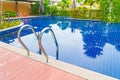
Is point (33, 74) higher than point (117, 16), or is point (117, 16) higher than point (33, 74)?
point (117, 16)

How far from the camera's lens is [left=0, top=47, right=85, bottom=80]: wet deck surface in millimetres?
3950

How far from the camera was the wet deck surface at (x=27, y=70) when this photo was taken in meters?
3.95

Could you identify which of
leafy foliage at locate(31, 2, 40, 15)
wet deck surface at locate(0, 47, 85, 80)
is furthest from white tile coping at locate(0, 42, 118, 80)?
leafy foliage at locate(31, 2, 40, 15)

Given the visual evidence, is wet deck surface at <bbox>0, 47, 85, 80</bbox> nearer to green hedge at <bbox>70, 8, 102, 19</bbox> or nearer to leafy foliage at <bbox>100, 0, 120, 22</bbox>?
leafy foliage at <bbox>100, 0, 120, 22</bbox>

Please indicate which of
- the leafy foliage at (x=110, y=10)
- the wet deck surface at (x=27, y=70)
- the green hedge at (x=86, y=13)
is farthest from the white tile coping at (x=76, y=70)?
the green hedge at (x=86, y=13)

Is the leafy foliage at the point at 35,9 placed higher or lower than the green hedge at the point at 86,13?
higher

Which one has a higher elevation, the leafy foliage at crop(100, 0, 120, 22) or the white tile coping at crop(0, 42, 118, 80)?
the leafy foliage at crop(100, 0, 120, 22)

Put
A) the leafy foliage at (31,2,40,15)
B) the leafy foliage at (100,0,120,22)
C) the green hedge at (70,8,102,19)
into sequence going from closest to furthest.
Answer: the leafy foliage at (100,0,120,22)
the green hedge at (70,8,102,19)
the leafy foliage at (31,2,40,15)

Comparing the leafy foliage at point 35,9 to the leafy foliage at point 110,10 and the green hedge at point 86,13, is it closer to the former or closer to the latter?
the green hedge at point 86,13

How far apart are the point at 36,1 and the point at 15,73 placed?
76.1 feet

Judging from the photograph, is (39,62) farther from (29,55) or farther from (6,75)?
(6,75)

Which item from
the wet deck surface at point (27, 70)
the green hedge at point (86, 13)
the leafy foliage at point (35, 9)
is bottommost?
the wet deck surface at point (27, 70)

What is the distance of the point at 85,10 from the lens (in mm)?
22250

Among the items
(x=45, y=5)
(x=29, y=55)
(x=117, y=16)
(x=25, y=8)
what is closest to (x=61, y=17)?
(x=45, y=5)
